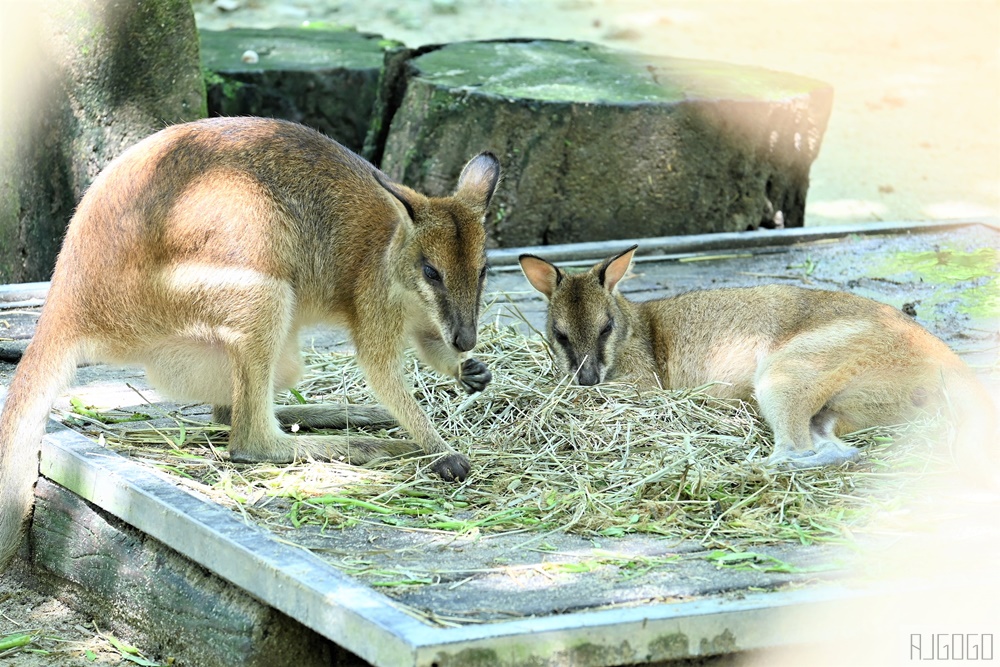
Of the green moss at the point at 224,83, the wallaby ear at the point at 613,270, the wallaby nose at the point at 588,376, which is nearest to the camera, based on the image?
the wallaby nose at the point at 588,376

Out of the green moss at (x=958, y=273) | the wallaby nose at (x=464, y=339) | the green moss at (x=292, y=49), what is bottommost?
the green moss at (x=958, y=273)

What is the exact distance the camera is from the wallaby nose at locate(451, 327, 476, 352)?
4.66m

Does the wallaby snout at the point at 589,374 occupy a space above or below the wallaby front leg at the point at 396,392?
below

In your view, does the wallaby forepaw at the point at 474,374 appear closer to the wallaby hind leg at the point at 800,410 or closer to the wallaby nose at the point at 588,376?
the wallaby nose at the point at 588,376

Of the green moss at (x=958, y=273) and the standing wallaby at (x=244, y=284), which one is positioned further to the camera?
the green moss at (x=958, y=273)

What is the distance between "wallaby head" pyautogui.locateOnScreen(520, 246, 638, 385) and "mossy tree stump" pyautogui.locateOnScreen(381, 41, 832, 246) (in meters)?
2.00

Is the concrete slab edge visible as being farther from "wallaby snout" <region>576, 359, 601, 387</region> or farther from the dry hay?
"wallaby snout" <region>576, 359, 601, 387</region>

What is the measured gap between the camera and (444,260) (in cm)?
471

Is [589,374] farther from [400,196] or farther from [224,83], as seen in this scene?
[224,83]

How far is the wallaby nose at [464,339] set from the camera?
183 inches

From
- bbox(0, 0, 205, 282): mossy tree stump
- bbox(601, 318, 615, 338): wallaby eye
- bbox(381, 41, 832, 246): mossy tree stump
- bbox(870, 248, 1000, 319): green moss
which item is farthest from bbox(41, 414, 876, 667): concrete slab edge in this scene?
bbox(381, 41, 832, 246): mossy tree stump

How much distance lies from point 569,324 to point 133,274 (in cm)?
191

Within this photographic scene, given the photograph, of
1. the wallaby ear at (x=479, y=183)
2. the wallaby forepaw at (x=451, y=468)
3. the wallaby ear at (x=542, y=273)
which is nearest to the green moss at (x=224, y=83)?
the wallaby ear at (x=542, y=273)

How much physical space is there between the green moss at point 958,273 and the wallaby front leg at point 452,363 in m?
2.86
